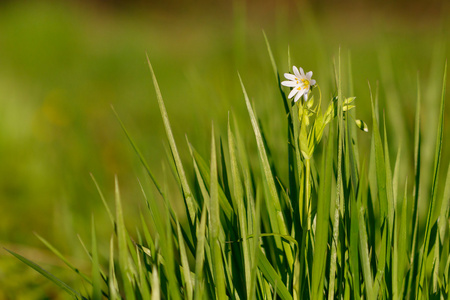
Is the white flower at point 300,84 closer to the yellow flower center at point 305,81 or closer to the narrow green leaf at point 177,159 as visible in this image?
the yellow flower center at point 305,81

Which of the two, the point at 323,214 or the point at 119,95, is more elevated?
the point at 119,95

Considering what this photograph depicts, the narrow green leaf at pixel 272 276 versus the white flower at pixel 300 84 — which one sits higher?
the white flower at pixel 300 84

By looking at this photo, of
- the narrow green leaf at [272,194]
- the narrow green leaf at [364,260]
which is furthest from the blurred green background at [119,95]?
the narrow green leaf at [364,260]

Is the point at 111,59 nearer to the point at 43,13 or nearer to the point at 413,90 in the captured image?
the point at 43,13

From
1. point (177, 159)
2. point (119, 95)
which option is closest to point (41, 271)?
point (177, 159)

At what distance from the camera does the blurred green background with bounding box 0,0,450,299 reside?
91cm

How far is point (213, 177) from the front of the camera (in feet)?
1.49

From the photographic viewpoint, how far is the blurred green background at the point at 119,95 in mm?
910

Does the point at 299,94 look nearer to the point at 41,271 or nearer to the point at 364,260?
the point at 364,260

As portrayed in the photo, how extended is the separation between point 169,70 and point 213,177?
2.87m

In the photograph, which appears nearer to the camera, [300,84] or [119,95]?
[300,84]

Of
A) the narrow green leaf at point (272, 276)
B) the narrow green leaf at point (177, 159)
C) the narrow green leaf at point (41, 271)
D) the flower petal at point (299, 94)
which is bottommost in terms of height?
the narrow green leaf at point (272, 276)

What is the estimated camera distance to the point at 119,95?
266cm

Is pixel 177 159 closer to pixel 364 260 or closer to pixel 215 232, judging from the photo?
pixel 215 232
